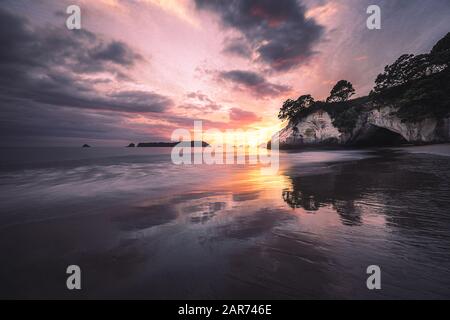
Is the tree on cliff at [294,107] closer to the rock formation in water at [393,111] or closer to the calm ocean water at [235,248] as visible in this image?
the rock formation in water at [393,111]

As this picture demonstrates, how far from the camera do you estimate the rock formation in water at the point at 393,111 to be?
2894 cm

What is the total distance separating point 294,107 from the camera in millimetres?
65938

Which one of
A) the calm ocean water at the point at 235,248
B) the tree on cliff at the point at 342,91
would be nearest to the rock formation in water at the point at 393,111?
the tree on cliff at the point at 342,91

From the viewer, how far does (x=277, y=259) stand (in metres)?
2.88

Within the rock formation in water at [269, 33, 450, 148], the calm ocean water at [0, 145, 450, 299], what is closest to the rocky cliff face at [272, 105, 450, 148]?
the rock formation in water at [269, 33, 450, 148]

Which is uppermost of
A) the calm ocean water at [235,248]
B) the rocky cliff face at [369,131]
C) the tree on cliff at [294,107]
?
the tree on cliff at [294,107]

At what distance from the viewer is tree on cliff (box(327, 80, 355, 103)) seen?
55.8 meters

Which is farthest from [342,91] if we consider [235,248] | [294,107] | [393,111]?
[235,248]

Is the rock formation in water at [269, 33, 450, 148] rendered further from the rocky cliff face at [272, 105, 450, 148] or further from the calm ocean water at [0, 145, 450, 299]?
the calm ocean water at [0, 145, 450, 299]

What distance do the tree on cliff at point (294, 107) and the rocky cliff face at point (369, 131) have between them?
142 inches
